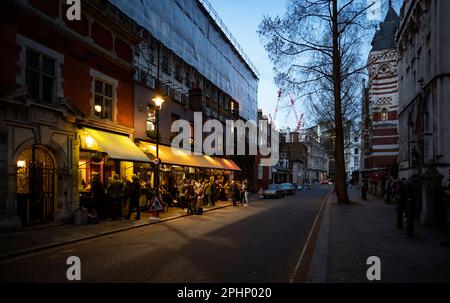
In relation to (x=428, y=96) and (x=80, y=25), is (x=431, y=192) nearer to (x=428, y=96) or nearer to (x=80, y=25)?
(x=428, y=96)

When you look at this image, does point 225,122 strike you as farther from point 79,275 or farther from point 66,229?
point 79,275

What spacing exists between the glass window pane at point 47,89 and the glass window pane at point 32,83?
347 mm

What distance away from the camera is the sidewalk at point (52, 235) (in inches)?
349

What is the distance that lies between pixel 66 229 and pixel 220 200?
17.6m

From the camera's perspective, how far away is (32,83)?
494 inches

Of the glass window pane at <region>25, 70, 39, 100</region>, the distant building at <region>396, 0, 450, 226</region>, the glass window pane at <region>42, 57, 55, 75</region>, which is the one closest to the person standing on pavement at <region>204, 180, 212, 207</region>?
the distant building at <region>396, 0, 450, 226</region>

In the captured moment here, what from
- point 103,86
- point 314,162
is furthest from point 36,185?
point 314,162

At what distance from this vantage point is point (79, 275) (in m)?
6.53

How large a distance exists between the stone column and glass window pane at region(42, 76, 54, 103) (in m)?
13.6

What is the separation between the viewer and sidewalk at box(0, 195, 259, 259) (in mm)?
8859

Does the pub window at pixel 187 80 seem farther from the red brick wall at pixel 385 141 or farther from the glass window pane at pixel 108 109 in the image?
the red brick wall at pixel 385 141

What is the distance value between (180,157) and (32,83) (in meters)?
11.0

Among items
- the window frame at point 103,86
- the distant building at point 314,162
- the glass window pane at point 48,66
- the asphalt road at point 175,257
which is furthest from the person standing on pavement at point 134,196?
the distant building at point 314,162

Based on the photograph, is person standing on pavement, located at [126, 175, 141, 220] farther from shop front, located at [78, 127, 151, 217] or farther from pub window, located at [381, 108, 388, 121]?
pub window, located at [381, 108, 388, 121]
